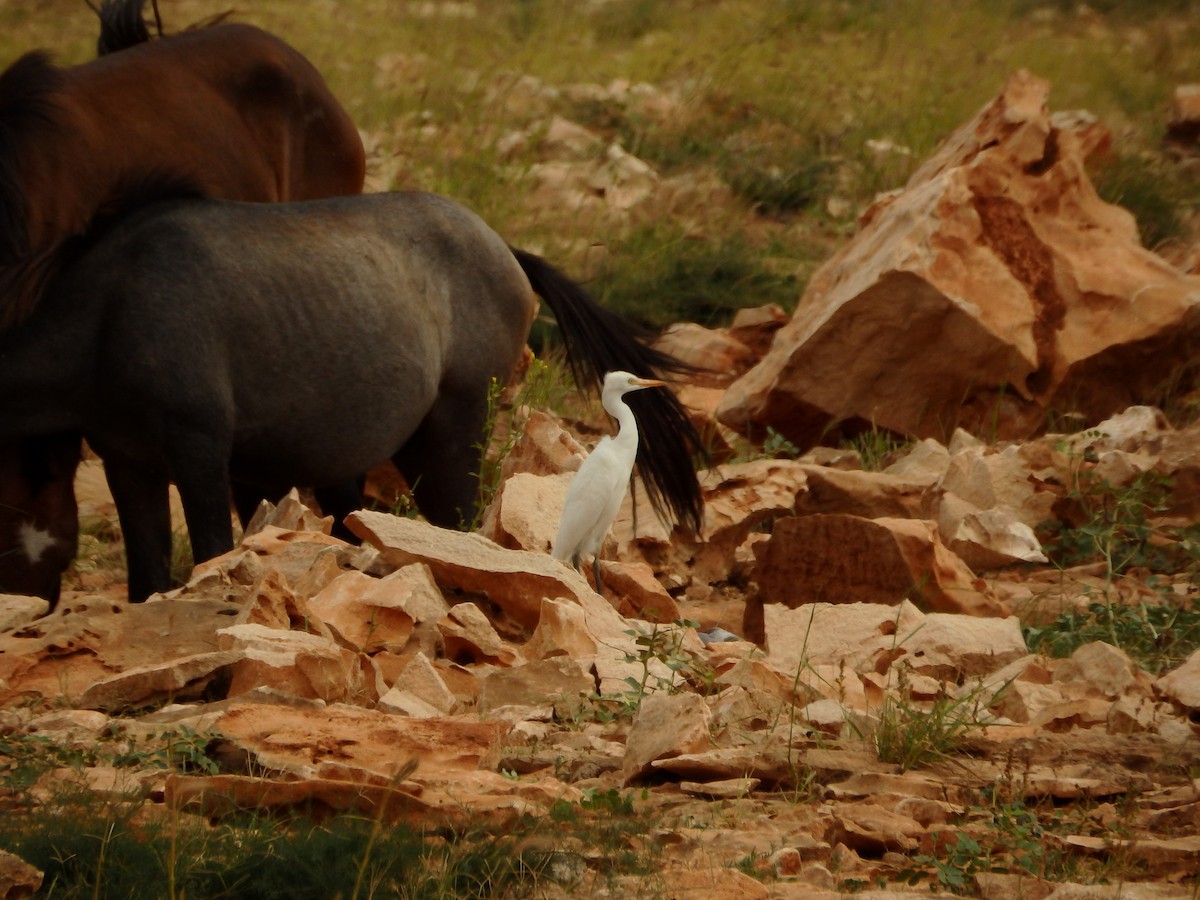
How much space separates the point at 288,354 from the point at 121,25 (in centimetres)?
295

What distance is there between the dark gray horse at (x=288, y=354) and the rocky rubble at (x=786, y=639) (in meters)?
0.30

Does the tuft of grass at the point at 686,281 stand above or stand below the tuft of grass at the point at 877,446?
below

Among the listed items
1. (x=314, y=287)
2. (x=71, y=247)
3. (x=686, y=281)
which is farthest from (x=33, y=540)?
(x=686, y=281)

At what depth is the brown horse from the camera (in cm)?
536

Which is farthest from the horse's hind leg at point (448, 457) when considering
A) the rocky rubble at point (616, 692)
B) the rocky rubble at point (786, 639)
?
the rocky rubble at point (616, 692)

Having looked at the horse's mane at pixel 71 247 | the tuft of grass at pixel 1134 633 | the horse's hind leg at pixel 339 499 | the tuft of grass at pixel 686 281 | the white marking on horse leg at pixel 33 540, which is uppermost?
the horse's mane at pixel 71 247

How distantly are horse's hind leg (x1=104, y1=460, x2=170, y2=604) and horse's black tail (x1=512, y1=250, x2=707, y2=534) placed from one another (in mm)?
1645

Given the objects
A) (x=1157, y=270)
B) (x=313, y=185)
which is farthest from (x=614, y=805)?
(x=1157, y=270)

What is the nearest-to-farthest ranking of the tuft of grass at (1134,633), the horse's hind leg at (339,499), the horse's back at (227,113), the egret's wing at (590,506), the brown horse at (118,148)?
the tuft of grass at (1134,633)
the egret's wing at (590,506)
the brown horse at (118,148)
the horse's hind leg at (339,499)
the horse's back at (227,113)

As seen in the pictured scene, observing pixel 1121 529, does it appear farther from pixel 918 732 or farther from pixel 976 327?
pixel 918 732

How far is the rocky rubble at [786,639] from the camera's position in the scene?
3.15 m

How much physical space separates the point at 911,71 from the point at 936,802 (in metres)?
11.7

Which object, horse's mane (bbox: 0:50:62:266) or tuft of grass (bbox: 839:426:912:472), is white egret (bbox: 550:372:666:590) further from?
tuft of grass (bbox: 839:426:912:472)

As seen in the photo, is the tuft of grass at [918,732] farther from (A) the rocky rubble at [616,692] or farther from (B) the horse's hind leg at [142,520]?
(B) the horse's hind leg at [142,520]
